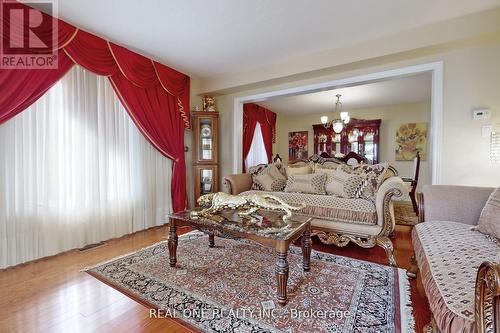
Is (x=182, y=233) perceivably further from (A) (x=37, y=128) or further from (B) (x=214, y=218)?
(A) (x=37, y=128)

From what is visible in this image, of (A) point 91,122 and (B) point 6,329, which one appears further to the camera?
(A) point 91,122

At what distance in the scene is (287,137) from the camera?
7.06 m

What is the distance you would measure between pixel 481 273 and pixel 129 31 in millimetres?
3297

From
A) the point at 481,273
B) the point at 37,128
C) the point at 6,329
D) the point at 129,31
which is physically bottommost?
the point at 6,329

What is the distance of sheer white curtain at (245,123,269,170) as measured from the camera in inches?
227

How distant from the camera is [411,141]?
17.5ft

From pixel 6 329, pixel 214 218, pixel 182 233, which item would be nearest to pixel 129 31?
pixel 214 218

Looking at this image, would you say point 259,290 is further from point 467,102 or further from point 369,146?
point 369,146

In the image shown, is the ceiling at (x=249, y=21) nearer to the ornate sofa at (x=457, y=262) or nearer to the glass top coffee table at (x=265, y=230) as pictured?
the ornate sofa at (x=457, y=262)

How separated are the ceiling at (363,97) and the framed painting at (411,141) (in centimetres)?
61

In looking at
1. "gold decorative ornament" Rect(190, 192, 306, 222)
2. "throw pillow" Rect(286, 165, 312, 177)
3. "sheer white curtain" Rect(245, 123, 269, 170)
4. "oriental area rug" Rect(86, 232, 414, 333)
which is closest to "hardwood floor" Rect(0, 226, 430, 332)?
"oriental area rug" Rect(86, 232, 414, 333)

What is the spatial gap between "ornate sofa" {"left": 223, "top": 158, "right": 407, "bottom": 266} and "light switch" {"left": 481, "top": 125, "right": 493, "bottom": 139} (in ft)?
2.89

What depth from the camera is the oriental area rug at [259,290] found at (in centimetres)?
138

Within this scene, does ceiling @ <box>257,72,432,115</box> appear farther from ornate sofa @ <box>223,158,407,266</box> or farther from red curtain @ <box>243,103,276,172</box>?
ornate sofa @ <box>223,158,407,266</box>
